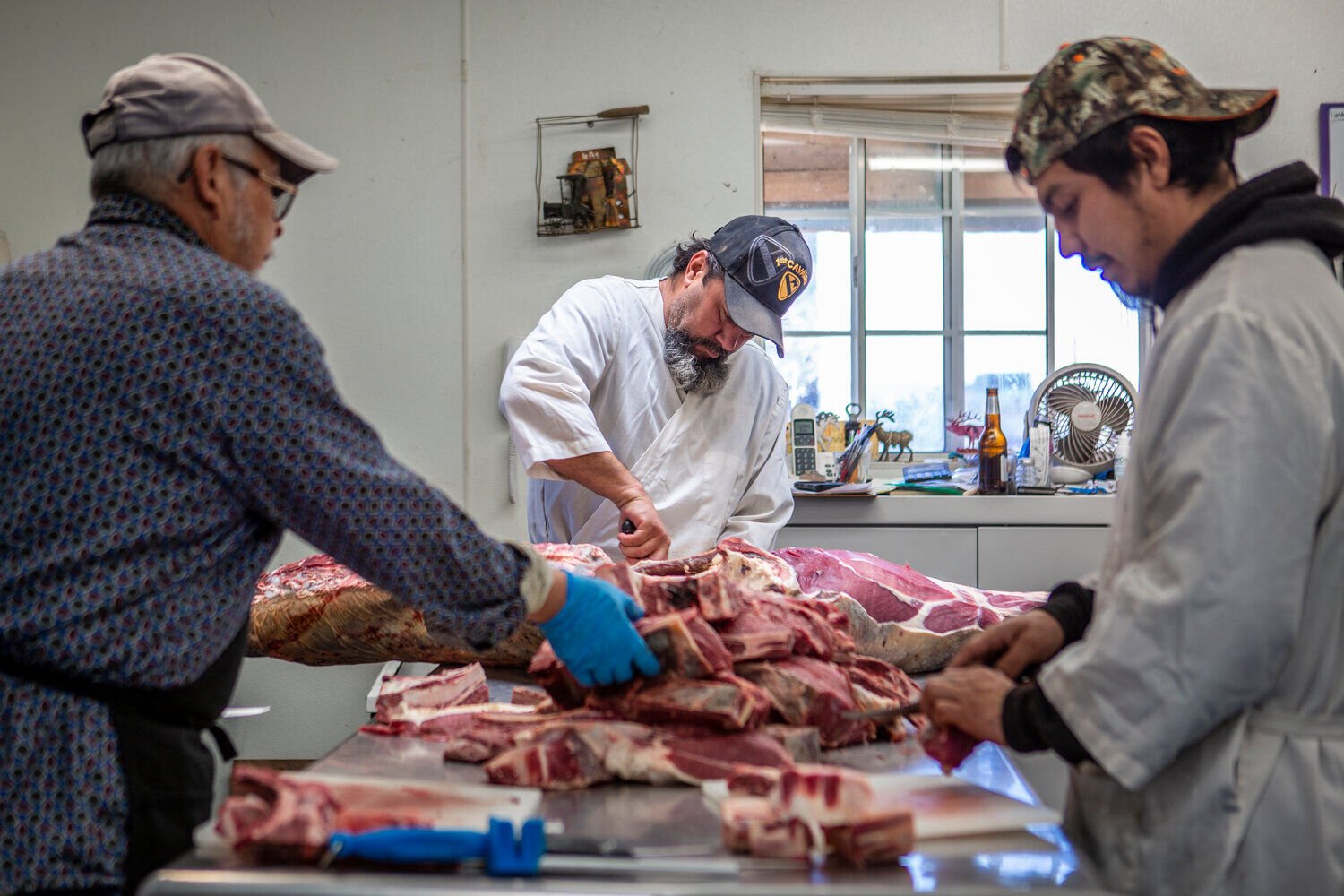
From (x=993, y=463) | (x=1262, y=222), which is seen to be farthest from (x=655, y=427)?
(x=1262, y=222)

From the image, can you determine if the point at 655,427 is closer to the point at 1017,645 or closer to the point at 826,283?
the point at 1017,645

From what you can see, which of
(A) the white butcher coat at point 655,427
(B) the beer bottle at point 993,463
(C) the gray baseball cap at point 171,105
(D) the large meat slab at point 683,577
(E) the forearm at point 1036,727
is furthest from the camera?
(B) the beer bottle at point 993,463

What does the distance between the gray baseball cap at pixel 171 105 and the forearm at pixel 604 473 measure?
141 cm

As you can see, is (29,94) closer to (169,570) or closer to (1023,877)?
(169,570)

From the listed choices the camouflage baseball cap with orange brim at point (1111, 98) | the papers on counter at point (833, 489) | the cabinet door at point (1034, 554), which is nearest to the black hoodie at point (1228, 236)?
the camouflage baseball cap with orange brim at point (1111, 98)

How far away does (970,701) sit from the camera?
148cm

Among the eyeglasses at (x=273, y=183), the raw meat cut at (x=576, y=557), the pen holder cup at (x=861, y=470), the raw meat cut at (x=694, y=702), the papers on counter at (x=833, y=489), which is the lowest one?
the raw meat cut at (x=694, y=702)

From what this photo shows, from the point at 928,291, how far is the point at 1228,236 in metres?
3.85

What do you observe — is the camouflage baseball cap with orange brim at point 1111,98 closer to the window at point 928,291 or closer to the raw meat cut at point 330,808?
the raw meat cut at point 330,808

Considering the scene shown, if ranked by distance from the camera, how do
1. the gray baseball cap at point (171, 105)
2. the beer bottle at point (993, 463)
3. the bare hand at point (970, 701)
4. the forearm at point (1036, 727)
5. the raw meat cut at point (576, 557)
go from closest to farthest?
the forearm at point (1036, 727), the bare hand at point (970, 701), the gray baseball cap at point (171, 105), the raw meat cut at point (576, 557), the beer bottle at point (993, 463)

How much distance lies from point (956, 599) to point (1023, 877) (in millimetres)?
1327

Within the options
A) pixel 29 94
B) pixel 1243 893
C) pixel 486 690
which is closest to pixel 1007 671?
pixel 1243 893

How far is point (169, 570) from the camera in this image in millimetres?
1417

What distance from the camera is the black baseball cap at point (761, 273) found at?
10.0ft
